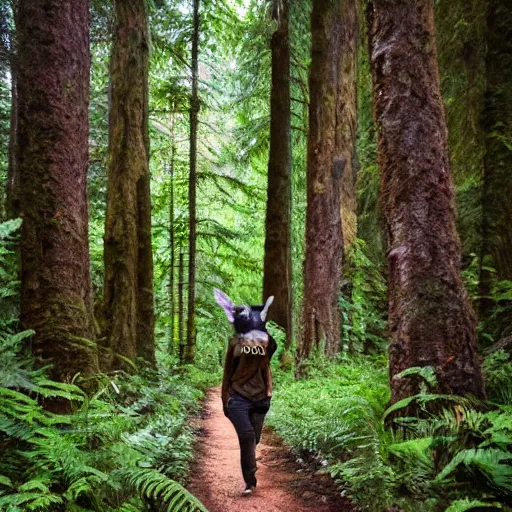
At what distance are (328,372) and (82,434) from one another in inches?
207

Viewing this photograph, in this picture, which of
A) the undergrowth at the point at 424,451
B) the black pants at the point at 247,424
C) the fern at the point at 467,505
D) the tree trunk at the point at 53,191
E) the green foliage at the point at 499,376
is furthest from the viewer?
the black pants at the point at 247,424

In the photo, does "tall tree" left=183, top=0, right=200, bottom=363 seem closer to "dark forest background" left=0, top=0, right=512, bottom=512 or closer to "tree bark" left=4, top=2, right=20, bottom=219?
"dark forest background" left=0, top=0, right=512, bottom=512

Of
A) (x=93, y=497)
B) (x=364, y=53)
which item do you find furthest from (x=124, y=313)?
(x=364, y=53)

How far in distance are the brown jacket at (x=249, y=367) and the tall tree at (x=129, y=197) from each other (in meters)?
3.78

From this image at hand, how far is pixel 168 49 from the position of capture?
13.7m

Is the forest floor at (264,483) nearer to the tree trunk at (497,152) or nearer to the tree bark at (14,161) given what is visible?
the tree trunk at (497,152)

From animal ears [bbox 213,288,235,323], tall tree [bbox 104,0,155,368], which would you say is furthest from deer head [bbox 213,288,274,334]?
tall tree [bbox 104,0,155,368]

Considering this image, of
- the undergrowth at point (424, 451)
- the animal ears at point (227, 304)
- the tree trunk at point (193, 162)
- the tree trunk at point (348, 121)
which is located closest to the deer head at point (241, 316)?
the animal ears at point (227, 304)

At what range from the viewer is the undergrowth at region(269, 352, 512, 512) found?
9.25ft

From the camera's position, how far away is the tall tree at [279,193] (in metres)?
14.0

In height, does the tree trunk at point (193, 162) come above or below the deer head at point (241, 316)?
above

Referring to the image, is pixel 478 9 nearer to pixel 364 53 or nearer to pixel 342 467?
pixel 364 53

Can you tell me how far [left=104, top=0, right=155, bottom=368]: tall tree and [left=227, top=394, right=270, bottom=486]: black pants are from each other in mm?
3869

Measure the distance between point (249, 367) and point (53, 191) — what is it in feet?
8.94
